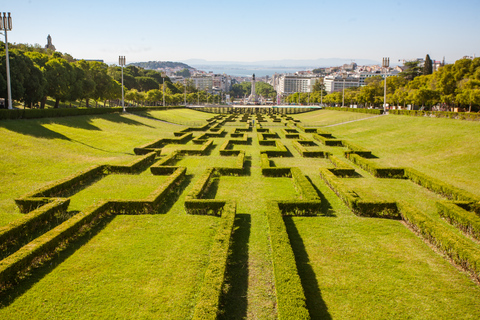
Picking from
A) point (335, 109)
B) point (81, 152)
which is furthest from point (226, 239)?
point (335, 109)

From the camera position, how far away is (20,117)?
27344 millimetres

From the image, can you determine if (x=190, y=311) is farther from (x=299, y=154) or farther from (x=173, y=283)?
(x=299, y=154)

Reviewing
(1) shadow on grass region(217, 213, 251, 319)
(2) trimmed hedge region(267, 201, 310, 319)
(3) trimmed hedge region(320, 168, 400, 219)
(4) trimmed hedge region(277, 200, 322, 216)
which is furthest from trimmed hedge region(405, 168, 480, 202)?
(1) shadow on grass region(217, 213, 251, 319)

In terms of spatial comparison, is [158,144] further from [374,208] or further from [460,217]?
[460,217]

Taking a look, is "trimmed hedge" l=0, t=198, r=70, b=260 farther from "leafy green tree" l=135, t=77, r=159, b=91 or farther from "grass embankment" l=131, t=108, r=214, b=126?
"leafy green tree" l=135, t=77, r=159, b=91

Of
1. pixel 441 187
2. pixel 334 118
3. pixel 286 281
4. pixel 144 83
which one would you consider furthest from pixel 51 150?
pixel 144 83

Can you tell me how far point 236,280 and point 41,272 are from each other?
5.04 meters

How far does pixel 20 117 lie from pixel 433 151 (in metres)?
35.3

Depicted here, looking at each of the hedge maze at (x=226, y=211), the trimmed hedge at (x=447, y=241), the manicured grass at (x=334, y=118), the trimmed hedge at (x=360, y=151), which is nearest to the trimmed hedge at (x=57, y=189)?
the hedge maze at (x=226, y=211)

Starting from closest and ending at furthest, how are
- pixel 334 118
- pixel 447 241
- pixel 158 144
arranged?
pixel 447 241
pixel 158 144
pixel 334 118

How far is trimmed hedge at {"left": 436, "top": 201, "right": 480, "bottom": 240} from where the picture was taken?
1102 centimetres

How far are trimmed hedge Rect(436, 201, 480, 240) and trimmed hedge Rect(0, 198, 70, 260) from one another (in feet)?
49.3

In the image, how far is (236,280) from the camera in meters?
8.08

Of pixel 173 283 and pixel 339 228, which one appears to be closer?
pixel 173 283
